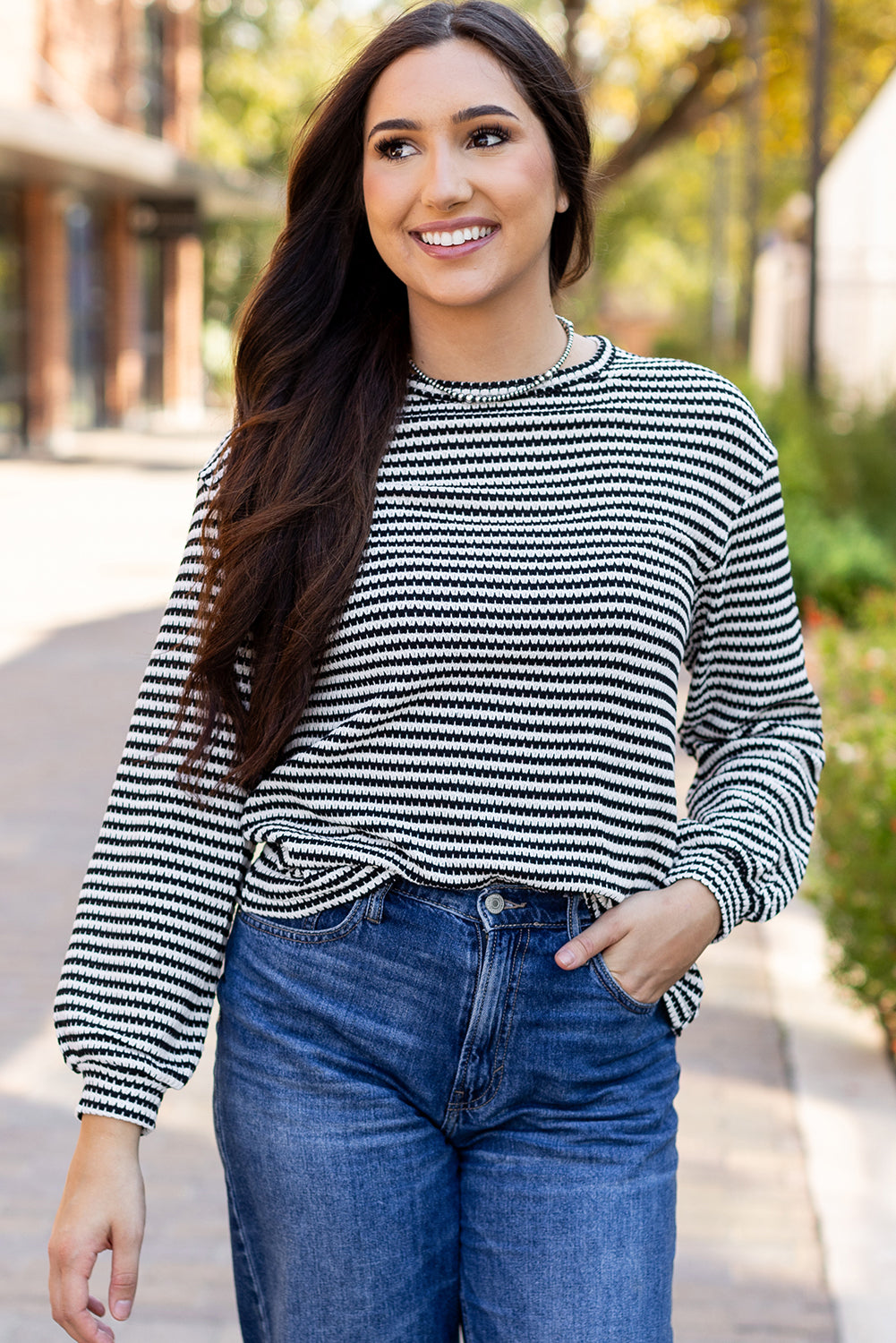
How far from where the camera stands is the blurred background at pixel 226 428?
3.49m

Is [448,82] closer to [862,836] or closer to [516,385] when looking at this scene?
[516,385]

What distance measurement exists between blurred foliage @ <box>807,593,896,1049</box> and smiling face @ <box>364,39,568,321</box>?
2.42m

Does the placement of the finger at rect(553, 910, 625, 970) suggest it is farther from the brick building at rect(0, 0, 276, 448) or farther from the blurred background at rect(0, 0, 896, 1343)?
the brick building at rect(0, 0, 276, 448)

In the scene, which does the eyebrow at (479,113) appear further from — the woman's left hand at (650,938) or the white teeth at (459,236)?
the woman's left hand at (650,938)

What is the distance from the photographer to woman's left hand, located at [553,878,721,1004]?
5.59 ft

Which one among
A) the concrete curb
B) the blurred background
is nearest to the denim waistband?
the blurred background

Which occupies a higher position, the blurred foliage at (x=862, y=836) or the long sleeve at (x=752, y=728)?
the long sleeve at (x=752, y=728)

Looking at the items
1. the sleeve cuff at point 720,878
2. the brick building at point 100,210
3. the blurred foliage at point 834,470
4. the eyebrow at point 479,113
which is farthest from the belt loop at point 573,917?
the brick building at point 100,210

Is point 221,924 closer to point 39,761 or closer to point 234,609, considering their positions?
point 234,609

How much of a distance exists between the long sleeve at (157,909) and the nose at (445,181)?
475 millimetres

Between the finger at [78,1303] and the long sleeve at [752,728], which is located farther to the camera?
the long sleeve at [752,728]

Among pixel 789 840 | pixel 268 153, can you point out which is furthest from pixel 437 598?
pixel 268 153

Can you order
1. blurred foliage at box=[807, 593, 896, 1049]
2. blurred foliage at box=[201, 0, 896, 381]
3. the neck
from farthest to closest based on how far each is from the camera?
blurred foliage at box=[201, 0, 896, 381] < blurred foliage at box=[807, 593, 896, 1049] < the neck

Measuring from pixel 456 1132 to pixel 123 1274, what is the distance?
0.38m
